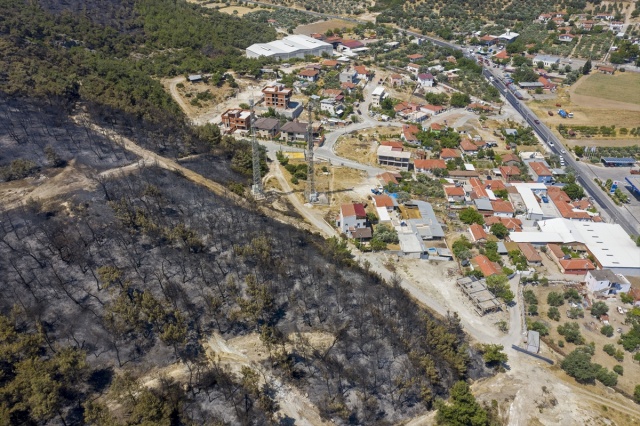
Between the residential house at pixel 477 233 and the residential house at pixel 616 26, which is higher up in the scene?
the residential house at pixel 616 26

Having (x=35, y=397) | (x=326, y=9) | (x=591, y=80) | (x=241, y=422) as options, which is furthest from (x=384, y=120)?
(x=326, y=9)

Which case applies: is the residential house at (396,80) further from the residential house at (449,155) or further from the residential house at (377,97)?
the residential house at (449,155)

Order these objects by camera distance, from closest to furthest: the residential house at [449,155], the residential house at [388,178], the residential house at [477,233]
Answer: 1. the residential house at [477,233]
2. the residential house at [388,178]
3. the residential house at [449,155]

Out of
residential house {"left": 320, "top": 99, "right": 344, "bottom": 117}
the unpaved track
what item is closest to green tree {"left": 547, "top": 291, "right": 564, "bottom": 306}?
the unpaved track

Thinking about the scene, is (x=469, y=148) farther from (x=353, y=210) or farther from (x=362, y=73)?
(x=362, y=73)

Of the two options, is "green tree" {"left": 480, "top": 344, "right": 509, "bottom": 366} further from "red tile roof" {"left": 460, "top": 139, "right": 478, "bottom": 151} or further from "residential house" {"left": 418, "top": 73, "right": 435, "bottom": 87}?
"residential house" {"left": 418, "top": 73, "right": 435, "bottom": 87}

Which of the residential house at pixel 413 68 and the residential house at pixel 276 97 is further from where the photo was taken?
the residential house at pixel 413 68

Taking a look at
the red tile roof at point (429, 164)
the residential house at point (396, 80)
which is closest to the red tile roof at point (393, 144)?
the red tile roof at point (429, 164)
